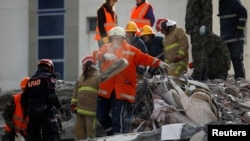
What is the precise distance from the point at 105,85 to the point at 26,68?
16.1 m

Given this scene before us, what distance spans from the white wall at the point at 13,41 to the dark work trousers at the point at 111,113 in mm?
15690

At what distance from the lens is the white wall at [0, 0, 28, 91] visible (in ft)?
113

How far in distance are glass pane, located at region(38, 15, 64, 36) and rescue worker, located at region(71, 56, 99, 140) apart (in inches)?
575

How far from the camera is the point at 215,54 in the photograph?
70.7 feet

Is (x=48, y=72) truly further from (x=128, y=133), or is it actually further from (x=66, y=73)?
(x=66, y=73)

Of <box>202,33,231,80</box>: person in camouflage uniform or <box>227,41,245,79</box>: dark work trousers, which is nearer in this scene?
<box>202,33,231,80</box>: person in camouflage uniform

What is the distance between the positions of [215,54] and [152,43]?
1.22 metres

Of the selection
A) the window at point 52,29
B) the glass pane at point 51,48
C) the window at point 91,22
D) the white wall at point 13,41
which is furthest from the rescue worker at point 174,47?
the white wall at point 13,41

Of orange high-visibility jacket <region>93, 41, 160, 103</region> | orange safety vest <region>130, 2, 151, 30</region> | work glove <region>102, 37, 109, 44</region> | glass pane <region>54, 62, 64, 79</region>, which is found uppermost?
orange safety vest <region>130, 2, 151, 30</region>

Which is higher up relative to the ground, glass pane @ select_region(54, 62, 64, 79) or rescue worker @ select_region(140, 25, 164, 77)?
rescue worker @ select_region(140, 25, 164, 77)

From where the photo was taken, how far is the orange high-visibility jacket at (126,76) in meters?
18.4

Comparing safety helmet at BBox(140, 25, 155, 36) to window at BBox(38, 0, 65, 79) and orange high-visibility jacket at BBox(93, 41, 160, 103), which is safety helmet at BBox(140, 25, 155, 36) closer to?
orange high-visibility jacket at BBox(93, 41, 160, 103)

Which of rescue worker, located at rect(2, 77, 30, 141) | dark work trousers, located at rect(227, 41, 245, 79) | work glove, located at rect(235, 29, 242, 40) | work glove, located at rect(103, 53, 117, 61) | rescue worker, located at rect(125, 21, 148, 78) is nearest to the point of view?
work glove, located at rect(103, 53, 117, 61)

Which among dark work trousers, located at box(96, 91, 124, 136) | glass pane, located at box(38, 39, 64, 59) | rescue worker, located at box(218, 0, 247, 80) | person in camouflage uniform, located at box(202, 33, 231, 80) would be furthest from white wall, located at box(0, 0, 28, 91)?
dark work trousers, located at box(96, 91, 124, 136)
